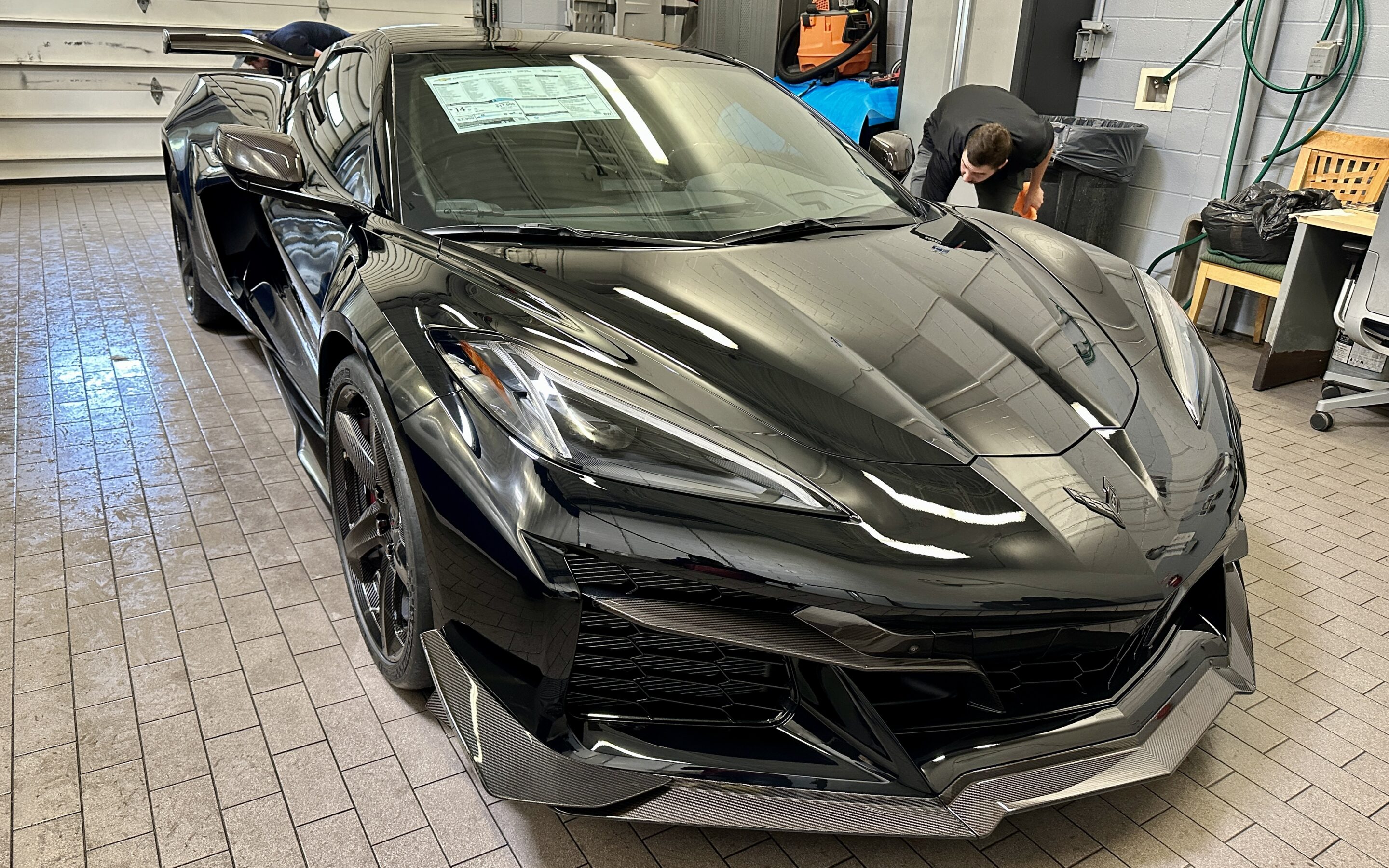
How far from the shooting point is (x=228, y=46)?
3.69m

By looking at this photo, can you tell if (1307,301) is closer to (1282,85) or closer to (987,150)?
(1282,85)

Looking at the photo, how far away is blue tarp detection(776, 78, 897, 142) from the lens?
607 centimetres

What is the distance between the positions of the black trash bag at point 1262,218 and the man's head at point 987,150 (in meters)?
0.99

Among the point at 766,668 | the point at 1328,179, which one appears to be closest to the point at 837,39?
the point at 1328,179

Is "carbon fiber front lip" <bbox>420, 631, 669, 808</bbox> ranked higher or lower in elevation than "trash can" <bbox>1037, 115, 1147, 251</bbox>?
lower

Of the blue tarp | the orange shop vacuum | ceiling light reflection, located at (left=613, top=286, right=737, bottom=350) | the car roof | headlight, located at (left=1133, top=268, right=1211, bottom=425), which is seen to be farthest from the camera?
the orange shop vacuum

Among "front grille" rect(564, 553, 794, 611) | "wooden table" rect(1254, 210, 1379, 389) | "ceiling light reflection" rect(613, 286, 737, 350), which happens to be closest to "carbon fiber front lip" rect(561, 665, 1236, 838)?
"front grille" rect(564, 553, 794, 611)

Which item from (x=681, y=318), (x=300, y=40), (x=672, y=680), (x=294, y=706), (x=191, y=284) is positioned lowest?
(x=294, y=706)

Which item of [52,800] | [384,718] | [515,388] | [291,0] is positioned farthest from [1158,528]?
[291,0]

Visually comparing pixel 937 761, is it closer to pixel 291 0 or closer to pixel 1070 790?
pixel 1070 790

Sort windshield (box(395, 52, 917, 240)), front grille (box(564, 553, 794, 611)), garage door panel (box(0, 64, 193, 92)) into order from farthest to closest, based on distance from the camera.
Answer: garage door panel (box(0, 64, 193, 92)) → windshield (box(395, 52, 917, 240)) → front grille (box(564, 553, 794, 611))

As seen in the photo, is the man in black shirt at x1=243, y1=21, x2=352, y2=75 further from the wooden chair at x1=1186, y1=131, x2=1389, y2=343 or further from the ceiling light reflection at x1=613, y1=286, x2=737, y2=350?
the wooden chair at x1=1186, y1=131, x2=1389, y2=343

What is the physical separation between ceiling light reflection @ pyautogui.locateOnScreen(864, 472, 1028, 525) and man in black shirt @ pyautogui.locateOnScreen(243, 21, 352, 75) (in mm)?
5083

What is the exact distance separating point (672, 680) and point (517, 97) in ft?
4.62
